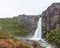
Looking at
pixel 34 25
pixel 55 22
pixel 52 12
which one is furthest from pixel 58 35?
pixel 34 25

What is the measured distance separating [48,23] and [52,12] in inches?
147

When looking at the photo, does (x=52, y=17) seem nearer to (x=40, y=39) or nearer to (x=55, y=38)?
(x=40, y=39)

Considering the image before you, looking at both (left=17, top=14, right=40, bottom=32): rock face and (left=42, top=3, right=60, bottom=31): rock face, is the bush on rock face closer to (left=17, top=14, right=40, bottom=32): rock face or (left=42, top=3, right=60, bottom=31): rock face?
(left=42, top=3, right=60, bottom=31): rock face

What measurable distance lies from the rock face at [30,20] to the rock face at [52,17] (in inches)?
486

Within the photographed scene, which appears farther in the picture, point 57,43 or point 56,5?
point 56,5

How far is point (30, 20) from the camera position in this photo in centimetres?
11412

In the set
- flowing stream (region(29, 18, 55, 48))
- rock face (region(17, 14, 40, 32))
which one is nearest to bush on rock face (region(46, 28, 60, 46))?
flowing stream (region(29, 18, 55, 48))

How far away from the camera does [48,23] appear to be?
88.8 m

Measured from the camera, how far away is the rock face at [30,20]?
107 m

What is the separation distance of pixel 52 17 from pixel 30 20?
28.5 meters

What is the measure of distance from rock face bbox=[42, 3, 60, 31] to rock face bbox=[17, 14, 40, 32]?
40.5 ft

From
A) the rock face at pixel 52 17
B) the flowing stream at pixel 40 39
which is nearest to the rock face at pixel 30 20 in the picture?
the flowing stream at pixel 40 39

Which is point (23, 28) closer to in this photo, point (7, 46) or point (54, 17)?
point (54, 17)

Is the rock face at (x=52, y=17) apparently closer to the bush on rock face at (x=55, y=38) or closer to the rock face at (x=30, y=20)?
the bush on rock face at (x=55, y=38)
